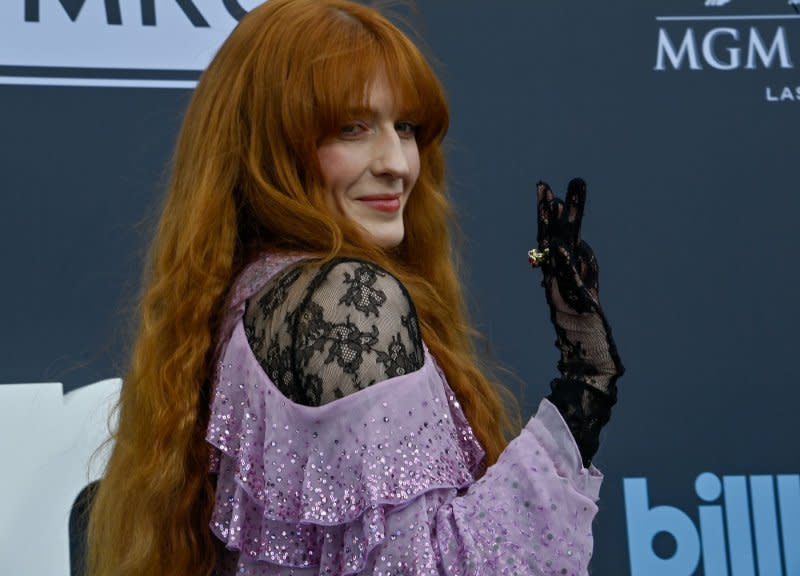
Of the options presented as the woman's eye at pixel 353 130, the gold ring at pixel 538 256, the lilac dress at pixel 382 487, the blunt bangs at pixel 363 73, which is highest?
the blunt bangs at pixel 363 73

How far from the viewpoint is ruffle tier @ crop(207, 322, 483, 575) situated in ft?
4.13

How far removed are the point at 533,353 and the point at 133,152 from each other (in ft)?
2.97

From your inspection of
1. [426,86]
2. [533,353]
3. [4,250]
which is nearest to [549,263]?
[426,86]

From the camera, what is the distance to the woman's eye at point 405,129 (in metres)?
1.57

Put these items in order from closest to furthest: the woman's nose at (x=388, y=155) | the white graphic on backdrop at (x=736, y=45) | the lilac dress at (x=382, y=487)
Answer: the lilac dress at (x=382, y=487), the woman's nose at (x=388, y=155), the white graphic on backdrop at (x=736, y=45)

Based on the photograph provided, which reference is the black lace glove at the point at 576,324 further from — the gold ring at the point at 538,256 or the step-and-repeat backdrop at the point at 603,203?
the step-and-repeat backdrop at the point at 603,203

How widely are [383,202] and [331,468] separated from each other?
385 mm

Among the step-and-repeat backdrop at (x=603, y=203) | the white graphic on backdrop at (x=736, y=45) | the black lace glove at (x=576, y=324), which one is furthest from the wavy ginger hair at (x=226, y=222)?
the white graphic on backdrop at (x=736, y=45)

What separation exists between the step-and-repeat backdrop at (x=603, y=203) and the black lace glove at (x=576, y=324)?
40.4 inches

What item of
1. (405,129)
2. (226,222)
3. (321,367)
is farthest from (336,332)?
(405,129)

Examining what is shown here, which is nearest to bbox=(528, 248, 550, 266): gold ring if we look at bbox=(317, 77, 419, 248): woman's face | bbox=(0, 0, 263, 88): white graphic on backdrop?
bbox=(317, 77, 419, 248): woman's face

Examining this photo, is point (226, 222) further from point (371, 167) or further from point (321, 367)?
point (321, 367)

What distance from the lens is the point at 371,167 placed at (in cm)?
151

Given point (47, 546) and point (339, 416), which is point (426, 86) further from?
point (47, 546)
